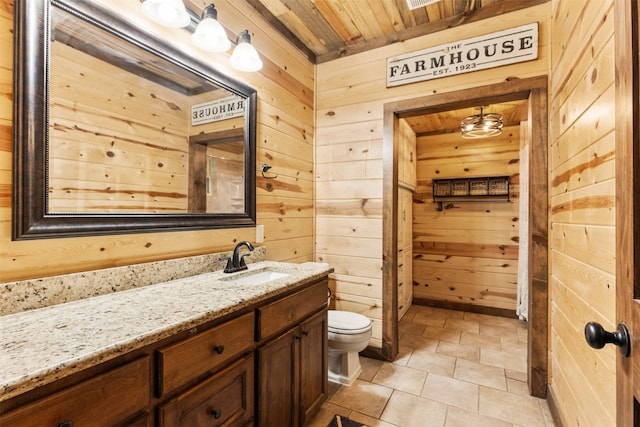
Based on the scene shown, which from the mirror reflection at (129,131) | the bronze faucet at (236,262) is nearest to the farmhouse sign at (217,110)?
the mirror reflection at (129,131)

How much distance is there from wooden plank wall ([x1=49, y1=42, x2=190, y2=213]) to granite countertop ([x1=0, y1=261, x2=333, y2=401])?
0.41m

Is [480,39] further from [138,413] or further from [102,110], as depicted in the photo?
[138,413]

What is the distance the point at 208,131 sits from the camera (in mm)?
1801

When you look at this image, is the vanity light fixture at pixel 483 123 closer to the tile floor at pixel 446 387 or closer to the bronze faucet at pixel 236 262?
the tile floor at pixel 446 387

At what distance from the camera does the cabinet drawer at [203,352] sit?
36.5 inches

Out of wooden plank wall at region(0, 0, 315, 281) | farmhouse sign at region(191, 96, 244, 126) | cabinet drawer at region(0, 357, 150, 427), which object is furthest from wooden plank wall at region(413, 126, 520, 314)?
cabinet drawer at region(0, 357, 150, 427)

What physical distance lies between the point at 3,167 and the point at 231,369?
109 cm

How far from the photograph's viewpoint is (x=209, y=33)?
1570 mm

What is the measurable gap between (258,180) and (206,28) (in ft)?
3.15

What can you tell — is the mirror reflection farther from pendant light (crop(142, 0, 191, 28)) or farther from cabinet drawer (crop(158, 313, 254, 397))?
cabinet drawer (crop(158, 313, 254, 397))

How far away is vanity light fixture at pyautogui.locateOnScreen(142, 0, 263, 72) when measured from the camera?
137cm

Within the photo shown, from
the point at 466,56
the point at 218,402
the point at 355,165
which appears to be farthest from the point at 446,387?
the point at 466,56

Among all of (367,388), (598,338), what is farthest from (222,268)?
(598,338)

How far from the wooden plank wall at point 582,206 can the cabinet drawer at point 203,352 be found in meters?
1.33
